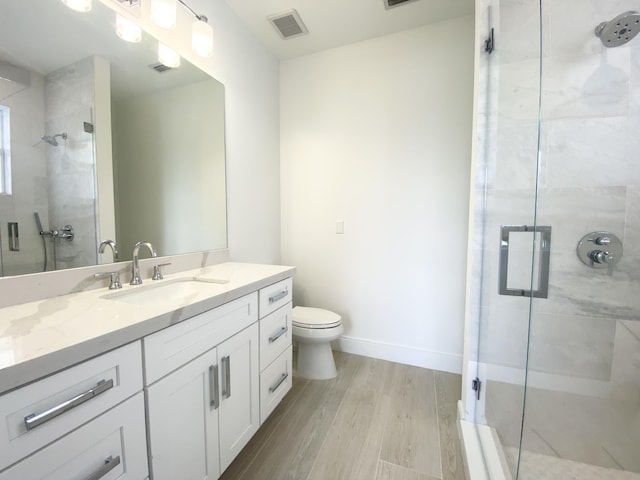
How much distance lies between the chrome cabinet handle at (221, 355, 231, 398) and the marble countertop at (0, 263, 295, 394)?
24cm

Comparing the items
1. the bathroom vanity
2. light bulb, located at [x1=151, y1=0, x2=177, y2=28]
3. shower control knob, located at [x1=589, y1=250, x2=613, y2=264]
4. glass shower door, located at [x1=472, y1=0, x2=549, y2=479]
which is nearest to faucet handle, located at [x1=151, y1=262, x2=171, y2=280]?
the bathroom vanity

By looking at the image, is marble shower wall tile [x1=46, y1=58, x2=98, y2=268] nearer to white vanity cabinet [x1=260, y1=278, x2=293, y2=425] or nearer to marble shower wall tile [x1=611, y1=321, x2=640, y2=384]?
white vanity cabinet [x1=260, y1=278, x2=293, y2=425]

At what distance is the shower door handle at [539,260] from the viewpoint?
1.22 meters

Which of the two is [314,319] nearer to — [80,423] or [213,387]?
[213,387]

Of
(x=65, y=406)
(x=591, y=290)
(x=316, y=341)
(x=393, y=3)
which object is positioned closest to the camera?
(x=65, y=406)

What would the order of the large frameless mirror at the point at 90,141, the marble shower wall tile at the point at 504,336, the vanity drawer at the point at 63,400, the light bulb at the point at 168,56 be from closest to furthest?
the vanity drawer at the point at 63,400, the large frameless mirror at the point at 90,141, the marble shower wall tile at the point at 504,336, the light bulb at the point at 168,56

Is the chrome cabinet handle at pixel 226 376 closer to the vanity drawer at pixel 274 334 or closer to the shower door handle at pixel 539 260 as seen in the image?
the vanity drawer at pixel 274 334

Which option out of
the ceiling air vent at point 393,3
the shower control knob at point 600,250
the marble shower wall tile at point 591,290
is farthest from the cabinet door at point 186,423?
the ceiling air vent at point 393,3

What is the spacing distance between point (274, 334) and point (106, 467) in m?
0.79

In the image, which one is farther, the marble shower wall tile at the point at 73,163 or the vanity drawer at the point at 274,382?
the vanity drawer at the point at 274,382

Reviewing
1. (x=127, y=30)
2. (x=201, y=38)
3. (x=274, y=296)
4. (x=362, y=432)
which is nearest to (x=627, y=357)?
(x=362, y=432)

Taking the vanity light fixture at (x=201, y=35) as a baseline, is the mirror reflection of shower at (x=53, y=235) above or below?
below

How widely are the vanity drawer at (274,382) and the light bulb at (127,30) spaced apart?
1692 millimetres

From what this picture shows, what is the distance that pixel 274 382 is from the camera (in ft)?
4.53
